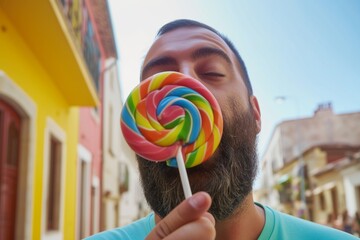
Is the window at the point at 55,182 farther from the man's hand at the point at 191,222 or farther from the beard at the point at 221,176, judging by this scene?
the man's hand at the point at 191,222

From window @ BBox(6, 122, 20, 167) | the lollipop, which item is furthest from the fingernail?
window @ BBox(6, 122, 20, 167)

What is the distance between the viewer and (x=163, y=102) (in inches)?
67.8

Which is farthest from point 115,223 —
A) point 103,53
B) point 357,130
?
point 357,130

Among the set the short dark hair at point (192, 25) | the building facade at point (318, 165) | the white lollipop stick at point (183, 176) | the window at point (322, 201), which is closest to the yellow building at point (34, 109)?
the short dark hair at point (192, 25)

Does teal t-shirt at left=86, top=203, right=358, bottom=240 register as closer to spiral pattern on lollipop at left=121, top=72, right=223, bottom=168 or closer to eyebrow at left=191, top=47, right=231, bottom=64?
spiral pattern on lollipop at left=121, top=72, right=223, bottom=168

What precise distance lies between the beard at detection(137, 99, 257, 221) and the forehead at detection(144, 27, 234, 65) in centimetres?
30

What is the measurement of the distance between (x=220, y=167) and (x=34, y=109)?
6043 mm

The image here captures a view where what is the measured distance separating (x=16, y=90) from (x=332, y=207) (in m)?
25.6

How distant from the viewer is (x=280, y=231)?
2055 mm

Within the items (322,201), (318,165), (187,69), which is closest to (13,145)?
(187,69)

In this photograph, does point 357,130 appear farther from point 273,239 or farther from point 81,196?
point 273,239

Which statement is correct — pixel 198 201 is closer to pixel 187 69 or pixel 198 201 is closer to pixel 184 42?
pixel 187 69

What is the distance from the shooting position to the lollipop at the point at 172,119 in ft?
5.48

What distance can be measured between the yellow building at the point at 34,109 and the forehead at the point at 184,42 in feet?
13.4
